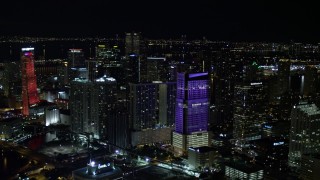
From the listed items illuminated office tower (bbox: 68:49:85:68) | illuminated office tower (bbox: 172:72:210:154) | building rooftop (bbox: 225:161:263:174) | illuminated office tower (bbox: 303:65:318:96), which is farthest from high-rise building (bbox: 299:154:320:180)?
illuminated office tower (bbox: 68:49:85:68)

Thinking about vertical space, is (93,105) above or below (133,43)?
below

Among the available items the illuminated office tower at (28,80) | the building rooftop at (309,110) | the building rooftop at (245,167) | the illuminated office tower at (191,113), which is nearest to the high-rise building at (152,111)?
the illuminated office tower at (191,113)

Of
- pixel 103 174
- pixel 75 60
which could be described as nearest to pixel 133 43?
pixel 75 60

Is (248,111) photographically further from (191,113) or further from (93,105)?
(93,105)

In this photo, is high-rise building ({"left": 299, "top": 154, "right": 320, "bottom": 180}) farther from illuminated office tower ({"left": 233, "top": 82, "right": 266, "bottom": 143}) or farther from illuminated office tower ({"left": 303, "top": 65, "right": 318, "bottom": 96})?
illuminated office tower ({"left": 303, "top": 65, "right": 318, "bottom": 96})

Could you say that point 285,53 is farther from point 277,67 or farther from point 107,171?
point 107,171

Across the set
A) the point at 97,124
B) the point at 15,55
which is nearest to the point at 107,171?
the point at 97,124
